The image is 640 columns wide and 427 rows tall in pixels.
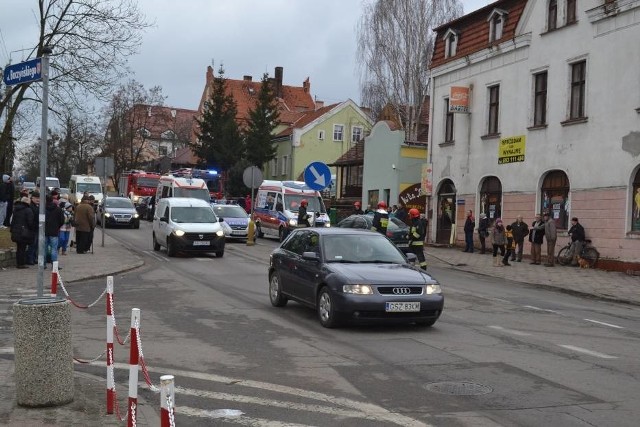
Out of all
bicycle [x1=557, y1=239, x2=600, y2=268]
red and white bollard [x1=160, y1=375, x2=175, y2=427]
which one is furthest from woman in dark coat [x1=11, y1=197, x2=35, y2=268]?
bicycle [x1=557, y1=239, x2=600, y2=268]

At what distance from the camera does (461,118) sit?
3192cm

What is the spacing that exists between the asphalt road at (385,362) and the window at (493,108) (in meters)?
16.4

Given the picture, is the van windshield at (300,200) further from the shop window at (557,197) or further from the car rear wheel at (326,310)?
the car rear wheel at (326,310)

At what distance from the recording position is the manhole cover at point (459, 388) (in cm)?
675

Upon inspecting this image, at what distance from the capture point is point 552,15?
26.5 meters

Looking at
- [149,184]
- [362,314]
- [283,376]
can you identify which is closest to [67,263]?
[362,314]

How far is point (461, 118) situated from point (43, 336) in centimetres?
2789

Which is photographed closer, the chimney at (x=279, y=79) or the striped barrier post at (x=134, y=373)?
Result: the striped barrier post at (x=134, y=373)

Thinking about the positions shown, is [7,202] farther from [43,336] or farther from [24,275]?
[43,336]

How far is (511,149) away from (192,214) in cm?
1281

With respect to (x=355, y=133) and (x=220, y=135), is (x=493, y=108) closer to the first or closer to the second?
(x=220, y=135)

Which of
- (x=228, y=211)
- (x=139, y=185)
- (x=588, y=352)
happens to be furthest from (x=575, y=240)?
(x=139, y=185)

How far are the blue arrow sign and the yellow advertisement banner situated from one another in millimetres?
22706

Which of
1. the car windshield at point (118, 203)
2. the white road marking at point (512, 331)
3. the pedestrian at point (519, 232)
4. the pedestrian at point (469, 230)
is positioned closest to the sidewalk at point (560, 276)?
the pedestrian at point (519, 232)
